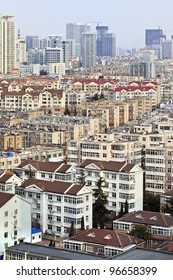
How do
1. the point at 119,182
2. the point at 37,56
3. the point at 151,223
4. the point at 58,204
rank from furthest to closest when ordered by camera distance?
the point at 37,56, the point at 119,182, the point at 58,204, the point at 151,223

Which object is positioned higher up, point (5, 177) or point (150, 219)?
point (5, 177)

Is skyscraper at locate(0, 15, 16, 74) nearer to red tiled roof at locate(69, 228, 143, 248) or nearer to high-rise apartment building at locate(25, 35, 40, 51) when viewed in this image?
high-rise apartment building at locate(25, 35, 40, 51)

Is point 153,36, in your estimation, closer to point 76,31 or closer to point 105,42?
point 105,42

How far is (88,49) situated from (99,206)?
80.3 feet

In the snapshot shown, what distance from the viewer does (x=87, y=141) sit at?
5.66 meters

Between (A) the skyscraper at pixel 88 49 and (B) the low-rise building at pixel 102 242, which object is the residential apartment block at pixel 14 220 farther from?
(A) the skyscraper at pixel 88 49

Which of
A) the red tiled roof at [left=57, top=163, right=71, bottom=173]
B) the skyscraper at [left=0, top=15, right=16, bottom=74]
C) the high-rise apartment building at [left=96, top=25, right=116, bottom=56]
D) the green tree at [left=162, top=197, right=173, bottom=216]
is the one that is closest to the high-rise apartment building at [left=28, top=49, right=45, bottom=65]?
the skyscraper at [left=0, top=15, right=16, bottom=74]

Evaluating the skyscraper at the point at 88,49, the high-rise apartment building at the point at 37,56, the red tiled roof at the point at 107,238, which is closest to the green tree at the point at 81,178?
the red tiled roof at the point at 107,238

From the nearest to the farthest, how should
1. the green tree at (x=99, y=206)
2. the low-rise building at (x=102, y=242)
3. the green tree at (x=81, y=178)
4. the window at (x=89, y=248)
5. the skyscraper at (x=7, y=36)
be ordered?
the low-rise building at (x=102, y=242) → the window at (x=89, y=248) → the green tree at (x=99, y=206) → the green tree at (x=81, y=178) → the skyscraper at (x=7, y=36)

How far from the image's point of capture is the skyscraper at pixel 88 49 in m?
28.3

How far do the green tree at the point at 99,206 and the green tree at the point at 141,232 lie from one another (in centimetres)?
55

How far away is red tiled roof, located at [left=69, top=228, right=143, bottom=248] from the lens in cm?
339

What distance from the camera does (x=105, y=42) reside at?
34719 mm

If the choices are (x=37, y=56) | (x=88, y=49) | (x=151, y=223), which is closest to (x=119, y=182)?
(x=151, y=223)
